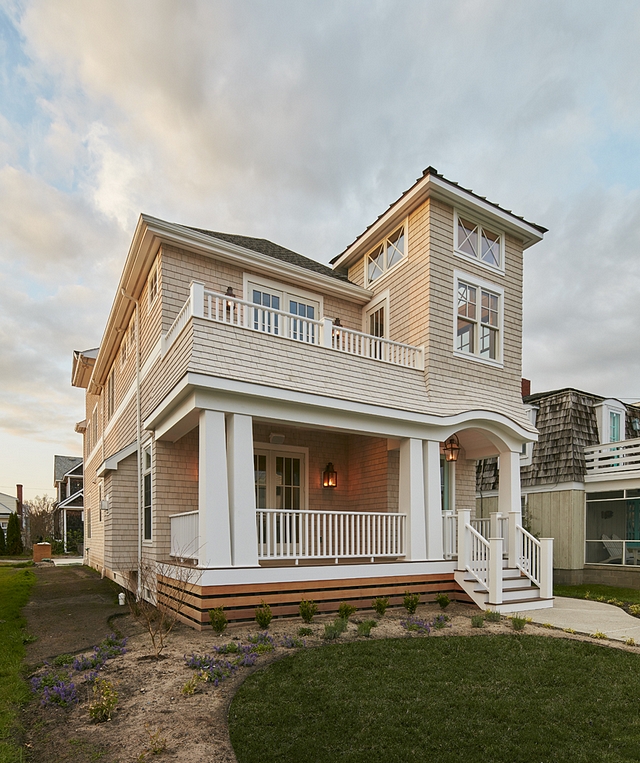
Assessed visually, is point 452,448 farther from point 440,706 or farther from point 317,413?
point 440,706

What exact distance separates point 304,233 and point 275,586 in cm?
2086

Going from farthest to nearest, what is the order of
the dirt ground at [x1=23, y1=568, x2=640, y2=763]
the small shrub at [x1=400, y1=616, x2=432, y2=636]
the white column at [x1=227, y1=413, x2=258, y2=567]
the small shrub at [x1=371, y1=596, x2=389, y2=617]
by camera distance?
the small shrub at [x1=371, y1=596, x2=389, y2=617] < the white column at [x1=227, y1=413, x2=258, y2=567] < the small shrub at [x1=400, y1=616, x2=432, y2=636] < the dirt ground at [x1=23, y1=568, x2=640, y2=763]

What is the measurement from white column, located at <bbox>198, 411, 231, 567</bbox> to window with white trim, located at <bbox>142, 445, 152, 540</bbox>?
3452 mm

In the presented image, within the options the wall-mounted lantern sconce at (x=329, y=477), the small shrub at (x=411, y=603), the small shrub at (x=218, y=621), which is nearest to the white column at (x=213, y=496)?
the small shrub at (x=218, y=621)

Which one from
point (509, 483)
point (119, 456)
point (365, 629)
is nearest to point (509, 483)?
point (509, 483)

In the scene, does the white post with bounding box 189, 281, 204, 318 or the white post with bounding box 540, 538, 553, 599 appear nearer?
the white post with bounding box 189, 281, 204, 318

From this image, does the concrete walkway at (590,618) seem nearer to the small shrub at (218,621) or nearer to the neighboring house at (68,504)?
the small shrub at (218,621)

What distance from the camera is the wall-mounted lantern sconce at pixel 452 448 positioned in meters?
12.9

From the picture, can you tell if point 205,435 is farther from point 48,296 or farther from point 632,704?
point 48,296

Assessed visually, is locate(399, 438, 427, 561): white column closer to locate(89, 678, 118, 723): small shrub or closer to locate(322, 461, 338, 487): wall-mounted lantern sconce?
locate(322, 461, 338, 487): wall-mounted lantern sconce

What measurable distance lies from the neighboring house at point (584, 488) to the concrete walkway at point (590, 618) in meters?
4.98

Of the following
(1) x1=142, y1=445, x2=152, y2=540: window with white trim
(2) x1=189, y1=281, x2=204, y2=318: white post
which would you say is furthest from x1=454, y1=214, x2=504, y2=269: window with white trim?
(1) x1=142, y1=445, x2=152, y2=540: window with white trim

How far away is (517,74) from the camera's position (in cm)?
1305

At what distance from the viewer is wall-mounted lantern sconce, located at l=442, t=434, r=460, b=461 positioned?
12.9m
